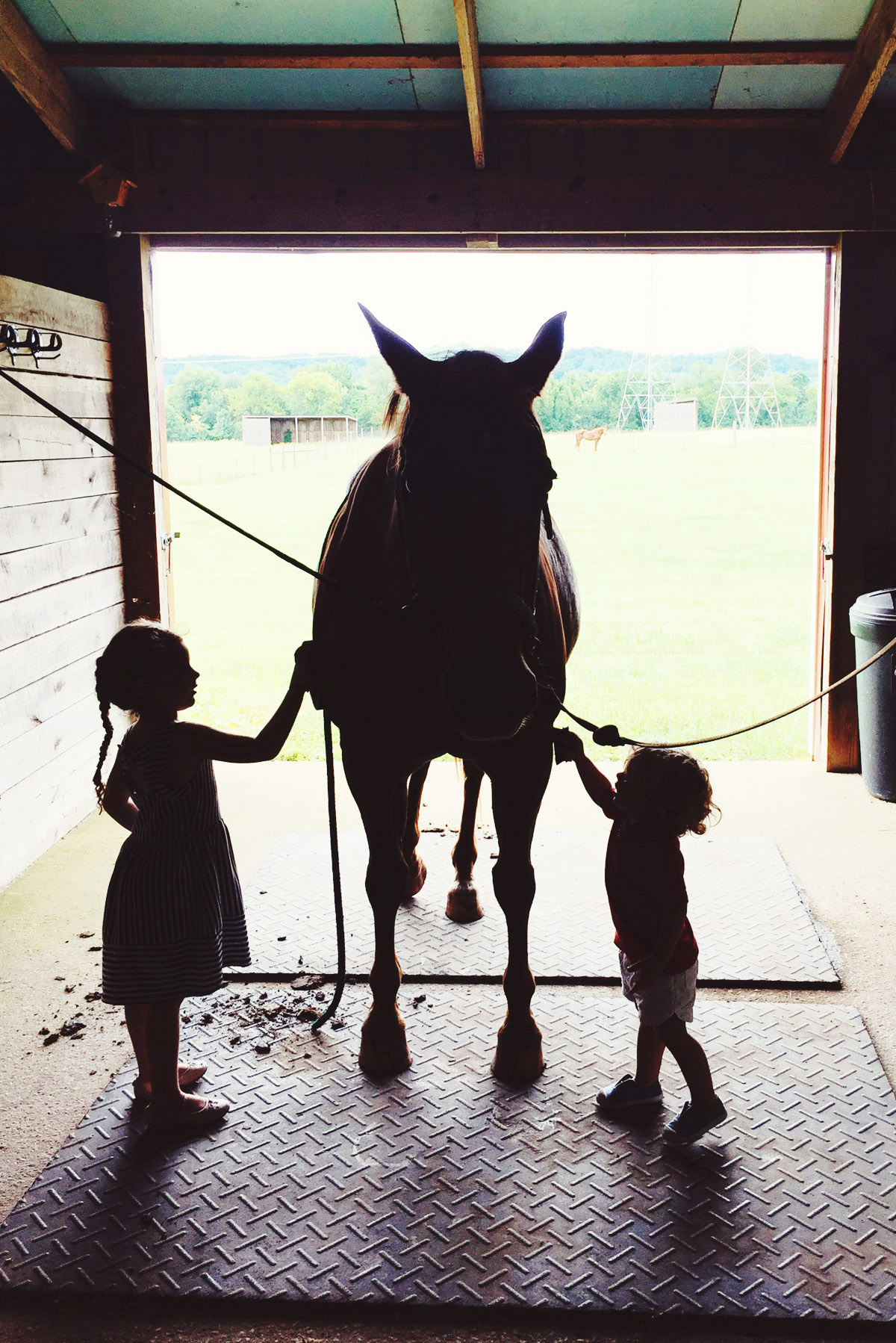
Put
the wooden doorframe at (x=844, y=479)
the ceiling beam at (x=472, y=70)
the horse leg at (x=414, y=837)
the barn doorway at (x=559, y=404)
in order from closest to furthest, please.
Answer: the horse leg at (x=414, y=837), the ceiling beam at (x=472, y=70), the wooden doorframe at (x=844, y=479), the barn doorway at (x=559, y=404)

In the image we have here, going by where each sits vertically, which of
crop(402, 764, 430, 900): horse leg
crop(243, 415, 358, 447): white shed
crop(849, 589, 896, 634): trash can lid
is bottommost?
crop(402, 764, 430, 900): horse leg

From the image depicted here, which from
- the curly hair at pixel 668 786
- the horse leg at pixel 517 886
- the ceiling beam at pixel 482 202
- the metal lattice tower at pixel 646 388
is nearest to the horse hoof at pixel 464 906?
the horse leg at pixel 517 886

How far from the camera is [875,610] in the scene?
4512 mm

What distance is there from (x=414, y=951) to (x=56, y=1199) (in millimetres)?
1347

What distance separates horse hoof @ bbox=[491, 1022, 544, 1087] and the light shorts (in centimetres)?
43

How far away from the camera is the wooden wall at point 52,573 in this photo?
387 cm

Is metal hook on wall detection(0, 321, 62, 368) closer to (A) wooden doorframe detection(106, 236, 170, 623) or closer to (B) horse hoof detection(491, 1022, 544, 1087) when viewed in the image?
(A) wooden doorframe detection(106, 236, 170, 623)

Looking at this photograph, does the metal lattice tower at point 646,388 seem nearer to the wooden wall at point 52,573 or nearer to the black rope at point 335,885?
the wooden wall at point 52,573

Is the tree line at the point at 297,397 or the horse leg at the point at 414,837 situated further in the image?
the tree line at the point at 297,397

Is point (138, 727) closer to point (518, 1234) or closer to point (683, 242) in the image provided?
point (518, 1234)

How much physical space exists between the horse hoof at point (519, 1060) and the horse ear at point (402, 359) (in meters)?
1.55

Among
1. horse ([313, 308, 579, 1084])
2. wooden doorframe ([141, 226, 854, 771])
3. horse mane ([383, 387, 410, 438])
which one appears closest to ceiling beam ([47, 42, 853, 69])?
wooden doorframe ([141, 226, 854, 771])

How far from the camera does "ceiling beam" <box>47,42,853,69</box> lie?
4.21 meters

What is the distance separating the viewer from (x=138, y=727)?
2.14 meters
